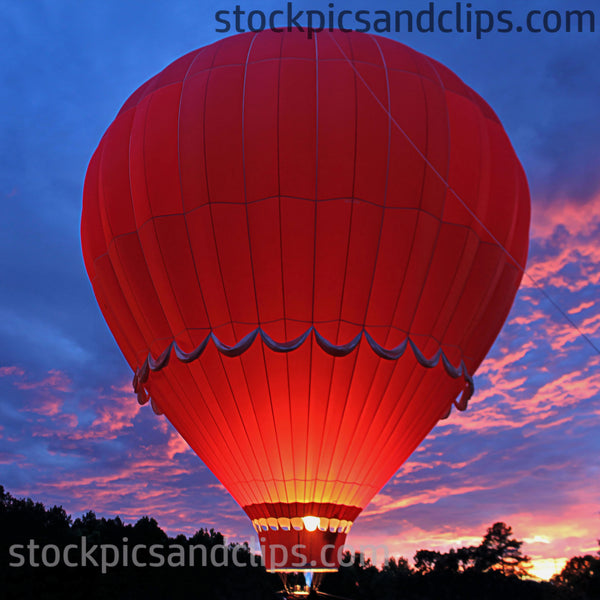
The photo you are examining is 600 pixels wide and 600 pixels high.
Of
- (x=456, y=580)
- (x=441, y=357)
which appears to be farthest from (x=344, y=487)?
(x=456, y=580)

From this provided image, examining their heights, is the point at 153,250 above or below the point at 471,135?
below

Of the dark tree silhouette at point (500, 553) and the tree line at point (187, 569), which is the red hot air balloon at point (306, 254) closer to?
the tree line at point (187, 569)

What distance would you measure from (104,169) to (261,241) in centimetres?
266

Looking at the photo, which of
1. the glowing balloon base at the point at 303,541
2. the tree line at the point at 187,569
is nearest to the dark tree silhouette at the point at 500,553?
the tree line at the point at 187,569

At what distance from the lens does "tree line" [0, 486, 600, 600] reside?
28.0 m

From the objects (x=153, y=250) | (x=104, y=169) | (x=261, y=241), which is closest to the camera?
(x=261, y=241)

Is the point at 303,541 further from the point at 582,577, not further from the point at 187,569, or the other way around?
the point at 187,569

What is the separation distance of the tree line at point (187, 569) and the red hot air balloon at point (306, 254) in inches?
832

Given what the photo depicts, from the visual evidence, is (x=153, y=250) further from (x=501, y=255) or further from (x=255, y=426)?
(x=501, y=255)

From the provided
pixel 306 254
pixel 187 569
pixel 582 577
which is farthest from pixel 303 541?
pixel 187 569

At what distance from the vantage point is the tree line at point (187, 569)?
91.8ft

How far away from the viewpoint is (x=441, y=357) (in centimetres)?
794

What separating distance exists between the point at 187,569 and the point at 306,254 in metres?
32.2

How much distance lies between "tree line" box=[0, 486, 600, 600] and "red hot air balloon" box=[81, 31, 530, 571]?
832 inches
